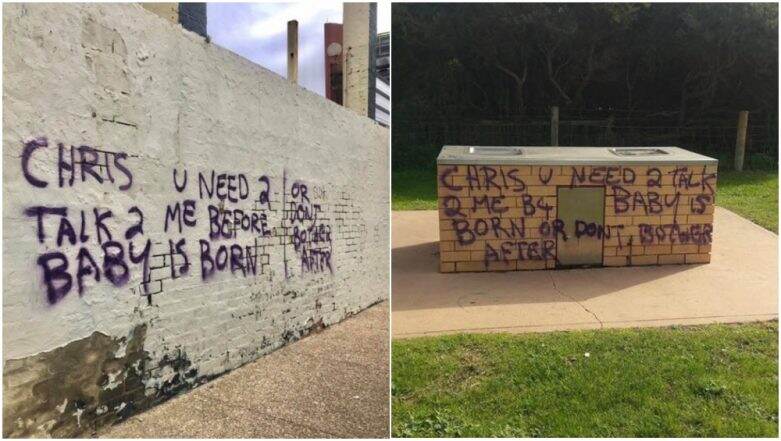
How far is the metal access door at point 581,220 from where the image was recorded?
25.0ft

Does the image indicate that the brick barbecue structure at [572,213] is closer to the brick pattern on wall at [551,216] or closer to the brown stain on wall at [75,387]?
the brick pattern on wall at [551,216]

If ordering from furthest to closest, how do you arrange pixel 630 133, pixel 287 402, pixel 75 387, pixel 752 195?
pixel 630 133, pixel 752 195, pixel 287 402, pixel 75 387

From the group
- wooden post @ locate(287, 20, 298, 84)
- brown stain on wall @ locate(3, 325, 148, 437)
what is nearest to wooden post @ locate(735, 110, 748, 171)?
wooden post @ locate(287, 20, 298, 84)

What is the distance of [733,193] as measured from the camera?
11.8m

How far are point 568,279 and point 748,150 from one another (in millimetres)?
11993

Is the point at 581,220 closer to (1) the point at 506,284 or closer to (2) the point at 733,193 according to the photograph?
(1) the point at 506,284

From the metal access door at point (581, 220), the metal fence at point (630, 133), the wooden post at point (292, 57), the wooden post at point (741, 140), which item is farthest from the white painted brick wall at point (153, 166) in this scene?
the wooden post at point (741, 140)

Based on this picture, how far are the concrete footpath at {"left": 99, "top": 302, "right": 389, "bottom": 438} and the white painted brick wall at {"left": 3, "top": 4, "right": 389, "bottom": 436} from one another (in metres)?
0.32

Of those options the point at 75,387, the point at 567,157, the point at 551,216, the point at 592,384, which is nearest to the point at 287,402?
the point at 75,387

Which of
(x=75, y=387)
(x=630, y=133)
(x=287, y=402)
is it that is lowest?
(x=287, y=402)

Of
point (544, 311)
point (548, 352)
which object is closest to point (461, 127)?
point (544, 311)

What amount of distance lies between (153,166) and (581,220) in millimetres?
5722

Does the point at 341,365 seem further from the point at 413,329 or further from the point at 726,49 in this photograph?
the point at 726,49

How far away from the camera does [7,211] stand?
3.01m
